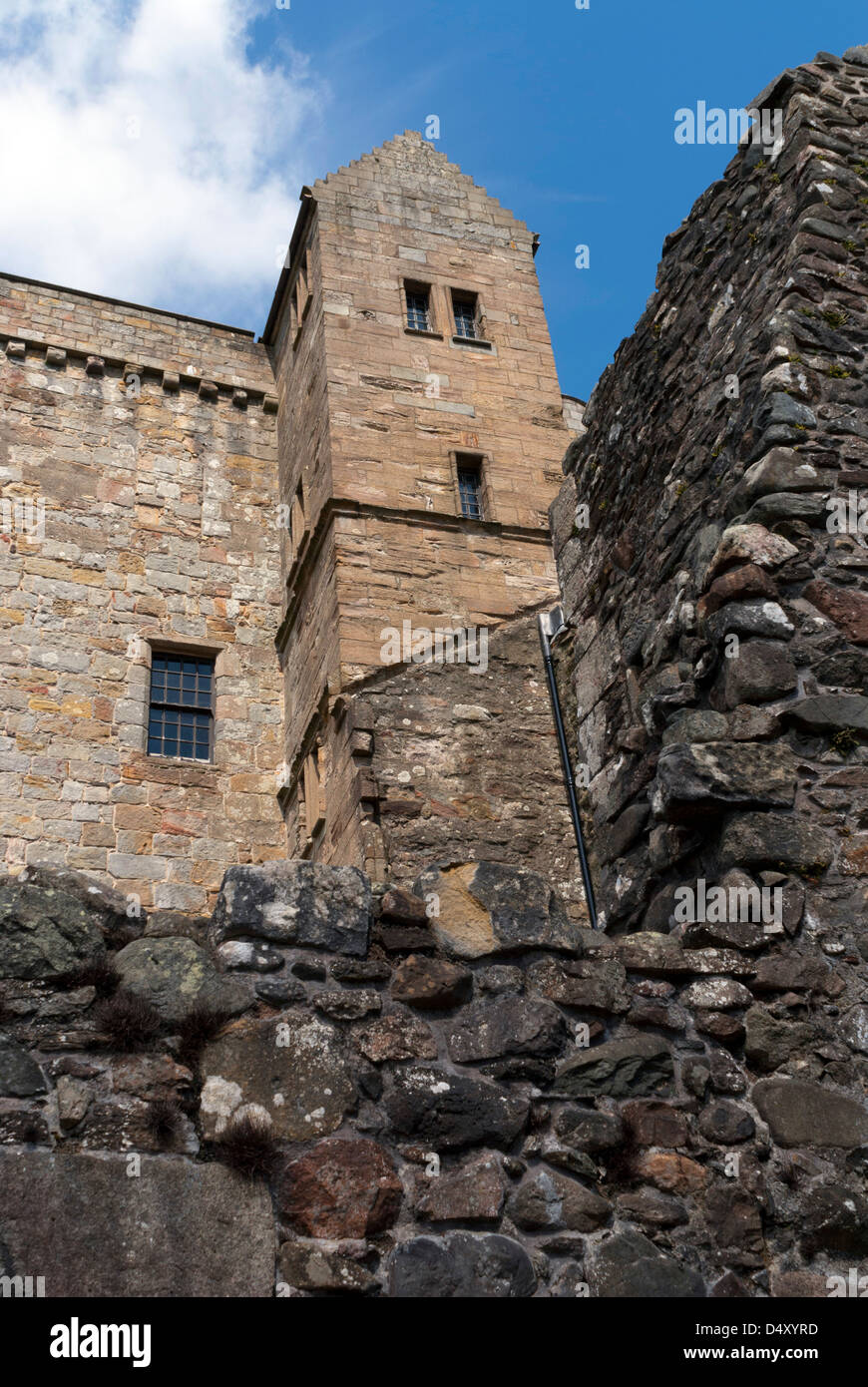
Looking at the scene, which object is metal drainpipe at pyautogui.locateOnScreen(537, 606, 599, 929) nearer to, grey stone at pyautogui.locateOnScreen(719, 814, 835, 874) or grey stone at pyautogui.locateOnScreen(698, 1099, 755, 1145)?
grey stone at pyautogui.locateOnScreen(719, 814, 835, 874)

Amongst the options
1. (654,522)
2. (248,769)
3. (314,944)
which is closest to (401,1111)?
(314,944)

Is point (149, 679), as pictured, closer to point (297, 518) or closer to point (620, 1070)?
point (297, 518)

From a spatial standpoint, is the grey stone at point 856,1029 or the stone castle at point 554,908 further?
the grey stone at point 856,1029

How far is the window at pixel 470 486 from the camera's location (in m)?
12.2

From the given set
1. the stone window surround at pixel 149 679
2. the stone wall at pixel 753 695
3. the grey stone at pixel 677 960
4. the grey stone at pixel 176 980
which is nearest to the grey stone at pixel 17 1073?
the grey stone at pixel 176 980

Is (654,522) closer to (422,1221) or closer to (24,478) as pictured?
(422,1221)

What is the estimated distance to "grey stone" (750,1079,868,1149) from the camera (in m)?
3.80

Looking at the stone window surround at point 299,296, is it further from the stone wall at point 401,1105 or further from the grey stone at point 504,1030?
the grey stone at point 504,1030

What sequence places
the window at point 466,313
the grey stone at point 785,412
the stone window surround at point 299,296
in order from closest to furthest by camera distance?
the grey stone at point 785,412 → the window at point 466,313 → the stone window surround at point 299,296

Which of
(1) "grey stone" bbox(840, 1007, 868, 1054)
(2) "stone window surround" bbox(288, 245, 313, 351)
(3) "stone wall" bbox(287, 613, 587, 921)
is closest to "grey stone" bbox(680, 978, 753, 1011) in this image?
(1) "grey stone" bbox(840, 1007, 868, 1054)

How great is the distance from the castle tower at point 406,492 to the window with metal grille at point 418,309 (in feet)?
0.11

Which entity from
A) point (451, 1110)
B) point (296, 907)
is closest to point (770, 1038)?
point (451, 1110)

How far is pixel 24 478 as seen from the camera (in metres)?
13.5
